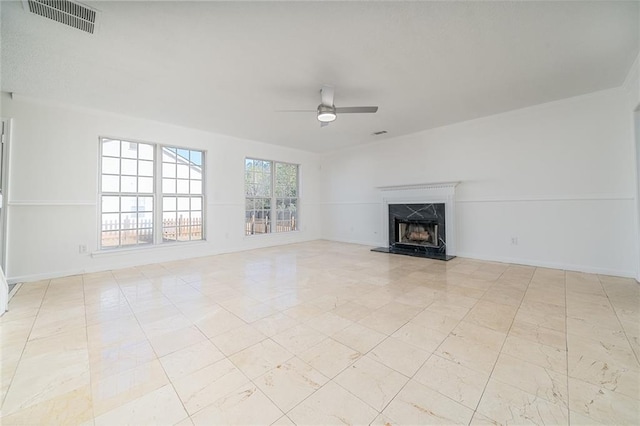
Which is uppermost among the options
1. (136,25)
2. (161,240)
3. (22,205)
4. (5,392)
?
(136,25)

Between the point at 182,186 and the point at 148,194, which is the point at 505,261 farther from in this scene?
the point at 148,194

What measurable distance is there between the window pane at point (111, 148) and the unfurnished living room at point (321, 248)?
0.04 m

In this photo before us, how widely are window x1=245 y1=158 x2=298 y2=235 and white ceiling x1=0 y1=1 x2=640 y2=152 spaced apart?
241 cm

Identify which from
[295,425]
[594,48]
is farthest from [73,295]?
[594,48]

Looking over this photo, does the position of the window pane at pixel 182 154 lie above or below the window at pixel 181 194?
above

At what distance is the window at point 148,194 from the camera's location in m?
4.46

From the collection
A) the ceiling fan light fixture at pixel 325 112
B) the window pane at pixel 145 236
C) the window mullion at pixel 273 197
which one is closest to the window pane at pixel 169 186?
the window pane at pixel 145 236

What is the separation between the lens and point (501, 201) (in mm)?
4555

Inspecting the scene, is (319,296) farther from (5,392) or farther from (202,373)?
(5,392)

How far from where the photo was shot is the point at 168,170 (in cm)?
511

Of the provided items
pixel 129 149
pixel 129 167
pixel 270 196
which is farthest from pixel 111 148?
pixel 270 196

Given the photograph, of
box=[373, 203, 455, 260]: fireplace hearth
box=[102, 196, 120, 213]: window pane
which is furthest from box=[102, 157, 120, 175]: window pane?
box=[373, 203, 455, 260]: fireplace hearth

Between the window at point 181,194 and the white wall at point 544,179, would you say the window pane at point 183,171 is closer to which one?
the window at point 181,194

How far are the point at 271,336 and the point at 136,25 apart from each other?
3.00 m
